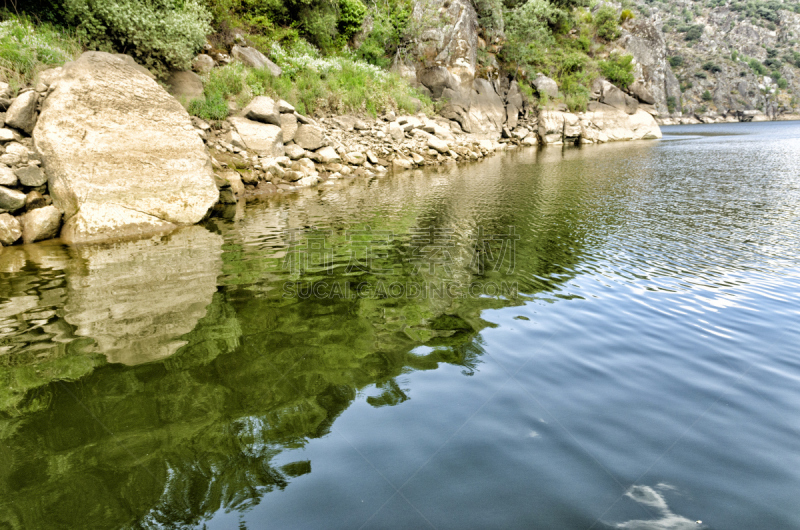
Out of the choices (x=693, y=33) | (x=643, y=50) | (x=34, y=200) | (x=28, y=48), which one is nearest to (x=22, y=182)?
(x=34, y=200)

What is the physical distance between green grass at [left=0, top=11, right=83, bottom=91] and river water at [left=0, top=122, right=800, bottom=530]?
738 cm

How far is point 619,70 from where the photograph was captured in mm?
48156

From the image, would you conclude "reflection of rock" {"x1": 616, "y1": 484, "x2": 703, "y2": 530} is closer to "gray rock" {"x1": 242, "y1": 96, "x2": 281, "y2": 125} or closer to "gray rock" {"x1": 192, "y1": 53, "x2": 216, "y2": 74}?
"gray rock" {"x1": 242, "y1": 96, "x2": 281, "y2": 125}

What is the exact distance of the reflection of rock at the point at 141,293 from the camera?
17.5ft

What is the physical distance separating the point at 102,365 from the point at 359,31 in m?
34.3

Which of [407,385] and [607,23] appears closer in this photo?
[407,385]

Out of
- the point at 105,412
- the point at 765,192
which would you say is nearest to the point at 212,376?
the point at 105,412

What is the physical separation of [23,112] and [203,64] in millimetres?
10114

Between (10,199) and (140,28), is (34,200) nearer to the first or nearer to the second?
(10,199)

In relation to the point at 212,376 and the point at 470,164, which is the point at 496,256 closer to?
the point at 212,376

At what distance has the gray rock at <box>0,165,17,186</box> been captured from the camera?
34.3 ft

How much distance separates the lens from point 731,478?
2986mm

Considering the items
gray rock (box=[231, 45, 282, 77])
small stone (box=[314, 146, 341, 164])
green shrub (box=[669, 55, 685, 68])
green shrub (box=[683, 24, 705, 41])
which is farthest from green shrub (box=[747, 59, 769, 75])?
gray rock (box=[231, 45, 282, 77])

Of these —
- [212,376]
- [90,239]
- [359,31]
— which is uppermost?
[359,31]
